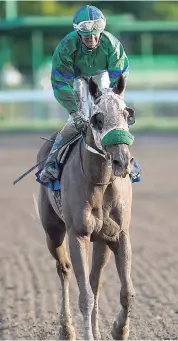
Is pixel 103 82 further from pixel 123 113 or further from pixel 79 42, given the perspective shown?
pixel 123 113

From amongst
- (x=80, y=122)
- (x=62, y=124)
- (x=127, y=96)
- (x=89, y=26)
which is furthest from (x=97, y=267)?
(x=127, y=96)

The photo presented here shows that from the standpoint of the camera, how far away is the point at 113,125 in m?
4.42

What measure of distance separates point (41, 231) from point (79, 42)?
4.45 metres

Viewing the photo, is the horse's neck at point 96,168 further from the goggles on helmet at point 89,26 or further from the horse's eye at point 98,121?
the goggles on helmet at point 89,26

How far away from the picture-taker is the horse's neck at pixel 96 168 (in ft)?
16.1

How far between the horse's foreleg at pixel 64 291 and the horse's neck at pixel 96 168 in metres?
1.20

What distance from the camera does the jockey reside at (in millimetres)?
4992

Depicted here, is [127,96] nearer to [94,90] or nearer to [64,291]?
[64,291]

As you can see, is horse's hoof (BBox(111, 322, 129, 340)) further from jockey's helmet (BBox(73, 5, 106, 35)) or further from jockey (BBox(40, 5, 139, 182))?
jockey's helmet (BBox(73, 5, 106, 35))

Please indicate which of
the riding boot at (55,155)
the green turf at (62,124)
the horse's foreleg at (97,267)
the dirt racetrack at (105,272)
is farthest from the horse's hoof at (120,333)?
the green turf at (62,124)

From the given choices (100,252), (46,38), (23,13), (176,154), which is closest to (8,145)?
(176,154)

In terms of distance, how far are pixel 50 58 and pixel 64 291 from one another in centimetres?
2075

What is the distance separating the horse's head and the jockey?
1.28 ft

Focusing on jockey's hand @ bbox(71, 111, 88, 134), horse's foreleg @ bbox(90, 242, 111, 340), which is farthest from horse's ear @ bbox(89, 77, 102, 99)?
horse's foreleg @ bbox(90, 242, 111, 340)
